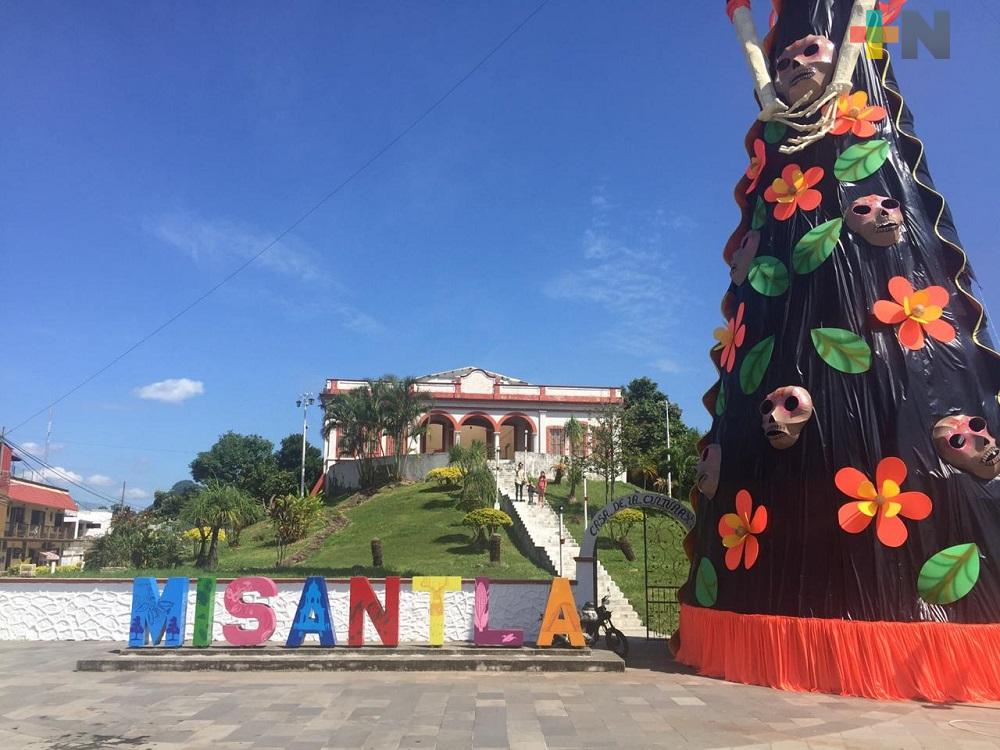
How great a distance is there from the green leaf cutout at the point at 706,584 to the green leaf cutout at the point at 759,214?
6286 mm

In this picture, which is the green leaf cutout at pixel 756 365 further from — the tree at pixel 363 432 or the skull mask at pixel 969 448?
the tree at pixel 363 432

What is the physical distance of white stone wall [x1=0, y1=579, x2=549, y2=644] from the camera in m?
16.4

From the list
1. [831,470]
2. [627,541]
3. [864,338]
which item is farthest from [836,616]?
[627,541]

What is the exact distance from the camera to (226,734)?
8.78m

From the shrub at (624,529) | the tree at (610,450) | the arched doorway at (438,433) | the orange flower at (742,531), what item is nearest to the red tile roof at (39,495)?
the arched doorway at (438,433)

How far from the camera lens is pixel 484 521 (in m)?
29.6

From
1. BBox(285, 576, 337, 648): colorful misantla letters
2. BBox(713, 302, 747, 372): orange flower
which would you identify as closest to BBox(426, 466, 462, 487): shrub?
BBox(285, 576, 337, 648): colorful misantla letters

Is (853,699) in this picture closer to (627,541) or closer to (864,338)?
(864,338)

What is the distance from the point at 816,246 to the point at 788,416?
3.02 m

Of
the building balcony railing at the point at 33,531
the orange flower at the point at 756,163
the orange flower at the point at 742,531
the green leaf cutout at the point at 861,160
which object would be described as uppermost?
the orange flower at the point at 756,163

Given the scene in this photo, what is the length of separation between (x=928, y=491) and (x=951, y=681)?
101 inches

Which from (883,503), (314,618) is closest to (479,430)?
(314,618)

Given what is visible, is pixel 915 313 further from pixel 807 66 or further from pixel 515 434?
pixel 515 434

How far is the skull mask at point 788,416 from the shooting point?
1144 cm
